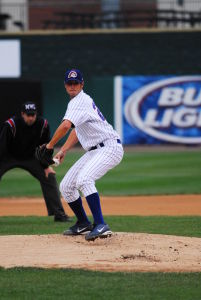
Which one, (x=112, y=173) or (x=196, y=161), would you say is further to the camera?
(x=196, y=161)

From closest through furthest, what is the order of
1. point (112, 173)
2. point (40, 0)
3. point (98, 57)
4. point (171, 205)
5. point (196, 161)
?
point (171, 205) → point (112, 173) → point (196, 161) → point (98, 57) → point (40, 0)

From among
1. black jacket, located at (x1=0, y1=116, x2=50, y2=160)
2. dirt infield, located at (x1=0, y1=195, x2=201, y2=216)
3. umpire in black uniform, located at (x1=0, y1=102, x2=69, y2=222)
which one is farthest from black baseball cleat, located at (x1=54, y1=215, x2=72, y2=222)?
dirt infield, located at (x1=0, y1=195, x2=201, y2=216)

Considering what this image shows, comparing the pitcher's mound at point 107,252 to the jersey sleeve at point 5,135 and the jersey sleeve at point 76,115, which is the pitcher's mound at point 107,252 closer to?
the jersey sleeve at point 76,115

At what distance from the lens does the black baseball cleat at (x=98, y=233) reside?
844cm

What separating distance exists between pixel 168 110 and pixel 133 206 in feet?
44.4

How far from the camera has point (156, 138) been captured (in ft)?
90.1

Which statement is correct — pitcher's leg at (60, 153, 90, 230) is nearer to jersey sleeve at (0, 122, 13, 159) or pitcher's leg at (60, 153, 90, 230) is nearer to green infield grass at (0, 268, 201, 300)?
green infield grass at (0, 268, 201, 300)

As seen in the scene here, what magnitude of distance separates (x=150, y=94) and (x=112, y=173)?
7.35 m

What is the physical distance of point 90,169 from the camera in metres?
8.52

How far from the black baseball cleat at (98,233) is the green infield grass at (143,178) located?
307 inches

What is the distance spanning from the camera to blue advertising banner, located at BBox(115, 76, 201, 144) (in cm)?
2719

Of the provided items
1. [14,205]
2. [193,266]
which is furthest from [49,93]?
[193,266]

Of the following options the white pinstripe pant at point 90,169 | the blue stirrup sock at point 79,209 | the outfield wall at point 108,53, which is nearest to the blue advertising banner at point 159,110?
the outfield wall at point 108,53

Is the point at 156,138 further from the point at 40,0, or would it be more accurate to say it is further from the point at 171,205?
the point at 171,205
